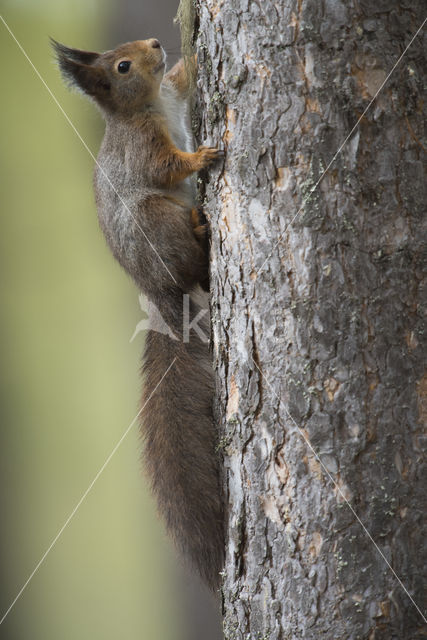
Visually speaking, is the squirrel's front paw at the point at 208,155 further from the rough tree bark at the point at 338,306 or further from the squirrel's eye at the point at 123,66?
the squirrel's eye at the point at 123,66

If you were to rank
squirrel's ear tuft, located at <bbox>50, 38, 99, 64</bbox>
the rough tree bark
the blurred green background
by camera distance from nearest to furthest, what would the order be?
the rough tree bark
squirrel's ear tuft, located at <bbox>50, 38, 99, 64</bbox>
the blurred green background

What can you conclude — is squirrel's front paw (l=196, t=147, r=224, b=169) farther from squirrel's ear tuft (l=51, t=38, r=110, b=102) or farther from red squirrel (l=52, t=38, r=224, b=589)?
squirrel's ear tuft (l=51, t=38, r=110, b=102)

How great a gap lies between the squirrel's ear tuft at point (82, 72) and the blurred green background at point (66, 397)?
875mm

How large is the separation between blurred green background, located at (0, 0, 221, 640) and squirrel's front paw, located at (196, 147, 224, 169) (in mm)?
1259

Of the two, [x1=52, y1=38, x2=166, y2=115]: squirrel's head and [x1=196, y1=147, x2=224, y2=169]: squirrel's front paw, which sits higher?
[x1=52, y1=38, x2=166, y2=115]: squirrel's head

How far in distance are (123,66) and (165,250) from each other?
0.43 meters

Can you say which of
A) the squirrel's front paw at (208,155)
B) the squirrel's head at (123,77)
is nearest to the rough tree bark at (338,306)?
the squirrel's front paw at (208,155)

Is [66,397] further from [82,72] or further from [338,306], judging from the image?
[338,306]

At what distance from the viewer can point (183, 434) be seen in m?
1.15

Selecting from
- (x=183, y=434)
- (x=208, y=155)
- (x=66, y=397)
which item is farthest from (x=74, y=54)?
(x=66, y=397)

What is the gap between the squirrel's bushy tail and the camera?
43.6 inches

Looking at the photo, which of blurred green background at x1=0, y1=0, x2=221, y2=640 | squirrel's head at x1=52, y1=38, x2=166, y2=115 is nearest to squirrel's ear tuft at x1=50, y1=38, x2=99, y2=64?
squirrel's head at x1=52, y1=38, x2=166, y2=115

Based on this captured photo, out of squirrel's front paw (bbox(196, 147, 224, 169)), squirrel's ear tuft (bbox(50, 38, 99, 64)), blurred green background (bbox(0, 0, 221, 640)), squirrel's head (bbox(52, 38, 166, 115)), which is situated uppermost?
squirrel's ear tuft (bbox(50, 38, 99, 64))

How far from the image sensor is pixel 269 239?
0.98m
